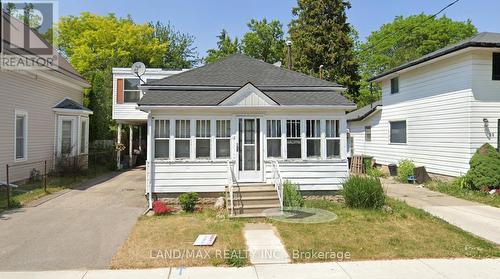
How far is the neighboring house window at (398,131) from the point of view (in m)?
17.9

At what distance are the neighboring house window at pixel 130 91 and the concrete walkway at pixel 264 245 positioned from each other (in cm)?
1347

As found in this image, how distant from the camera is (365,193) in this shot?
31.6 feet

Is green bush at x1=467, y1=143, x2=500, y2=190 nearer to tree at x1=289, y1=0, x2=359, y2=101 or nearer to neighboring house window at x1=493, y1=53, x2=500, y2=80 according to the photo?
neighboring house window at x1=493, y1=53, x2=500, y2=80

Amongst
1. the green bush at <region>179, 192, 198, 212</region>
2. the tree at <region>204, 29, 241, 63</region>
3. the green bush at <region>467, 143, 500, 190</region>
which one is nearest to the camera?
the green bush at <region>179, 192, 198, 212</region>

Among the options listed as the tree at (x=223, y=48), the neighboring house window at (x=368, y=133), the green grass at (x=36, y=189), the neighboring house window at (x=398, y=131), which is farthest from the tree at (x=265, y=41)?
the green grass at (x=36, y=189)

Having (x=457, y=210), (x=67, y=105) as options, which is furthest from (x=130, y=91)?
(x=457, y=210)

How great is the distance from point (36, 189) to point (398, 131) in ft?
54.4

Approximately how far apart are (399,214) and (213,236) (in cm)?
499

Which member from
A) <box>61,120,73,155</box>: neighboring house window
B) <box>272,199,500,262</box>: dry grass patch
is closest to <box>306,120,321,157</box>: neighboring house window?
<box>272,199,500,262</box>: dry grass patch

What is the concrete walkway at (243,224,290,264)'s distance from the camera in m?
6.05

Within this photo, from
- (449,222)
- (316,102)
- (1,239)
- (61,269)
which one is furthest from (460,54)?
(1,239)

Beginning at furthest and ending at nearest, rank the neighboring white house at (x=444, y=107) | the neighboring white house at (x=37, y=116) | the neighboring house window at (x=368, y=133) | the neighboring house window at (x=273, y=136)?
the neighboring house window at (x=368, y=133) < the neighboring white house at (x=444, y=107) < the neighboring white house at (x=37, y=116) < the neighboring house window at (x=273, y=136)

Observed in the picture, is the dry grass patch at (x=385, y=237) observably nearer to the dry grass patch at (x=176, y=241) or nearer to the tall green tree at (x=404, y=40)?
the dry grass patch at (x=176, y=241)

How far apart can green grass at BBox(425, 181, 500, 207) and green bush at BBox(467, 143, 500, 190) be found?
0.36 m
